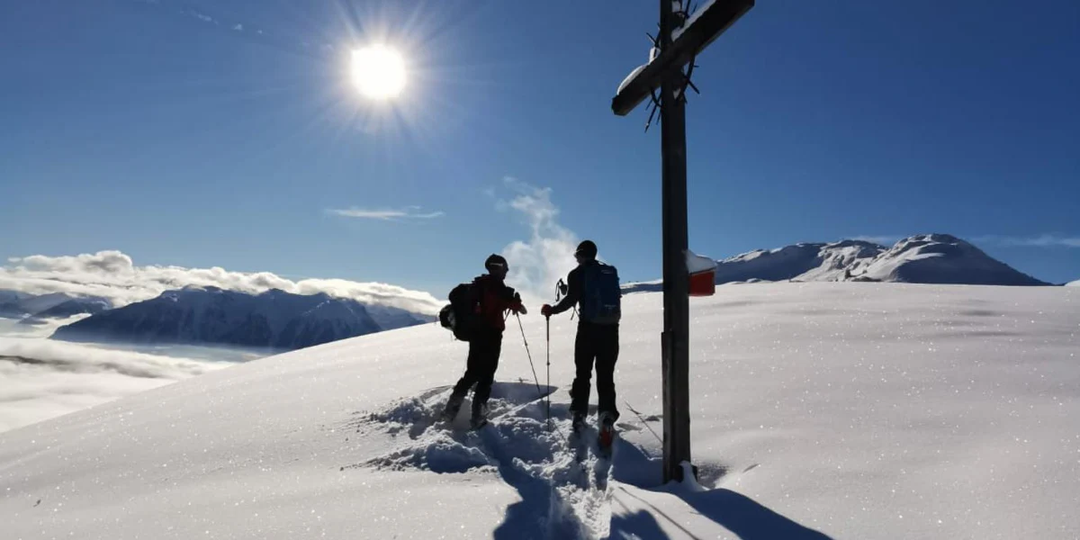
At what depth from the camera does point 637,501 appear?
3410 mm

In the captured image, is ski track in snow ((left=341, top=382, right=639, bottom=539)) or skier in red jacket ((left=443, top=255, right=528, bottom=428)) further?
skier in red jacket ((left=443, top=255, right=528, bottom=428))

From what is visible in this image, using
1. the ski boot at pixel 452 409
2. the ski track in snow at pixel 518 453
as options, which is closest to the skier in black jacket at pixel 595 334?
the ski track in snow at pixel 518 453

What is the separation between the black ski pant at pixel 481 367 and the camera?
563 cm

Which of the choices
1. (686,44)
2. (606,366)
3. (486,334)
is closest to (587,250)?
(606,366)

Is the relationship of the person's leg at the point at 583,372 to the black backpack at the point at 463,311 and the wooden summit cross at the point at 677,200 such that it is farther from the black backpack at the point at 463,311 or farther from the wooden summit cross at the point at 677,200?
the black backpack at the point at 463,311

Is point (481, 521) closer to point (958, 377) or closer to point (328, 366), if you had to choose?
point (958, 377)

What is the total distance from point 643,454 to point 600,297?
56.5 inches

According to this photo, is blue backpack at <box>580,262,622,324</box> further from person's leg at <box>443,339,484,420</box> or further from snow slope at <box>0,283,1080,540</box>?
person's leg at <box>443,339,484,420</box>

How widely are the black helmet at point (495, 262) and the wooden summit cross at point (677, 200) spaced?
2.16 meters

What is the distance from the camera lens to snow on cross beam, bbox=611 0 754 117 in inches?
149

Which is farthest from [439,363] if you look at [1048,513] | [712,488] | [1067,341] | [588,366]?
[1067,341]

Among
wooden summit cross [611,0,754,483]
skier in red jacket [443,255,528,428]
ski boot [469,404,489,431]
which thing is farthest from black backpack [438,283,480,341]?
wooden summit cross [611,0,754,483]

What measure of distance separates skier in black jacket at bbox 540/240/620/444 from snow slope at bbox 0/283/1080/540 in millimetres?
→ 401

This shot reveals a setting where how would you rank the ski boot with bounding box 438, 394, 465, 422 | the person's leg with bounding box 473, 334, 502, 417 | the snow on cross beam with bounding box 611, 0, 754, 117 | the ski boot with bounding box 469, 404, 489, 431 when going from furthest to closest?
the person's leg with bounding box 473, 334, 502, 417 → the ski boot with bounding box 438, 394, 465, 422 → the ski boot with bounding box 469, 404, 489, 431 → the snow on cross beam with bounding box 611, 0, 754, 117
